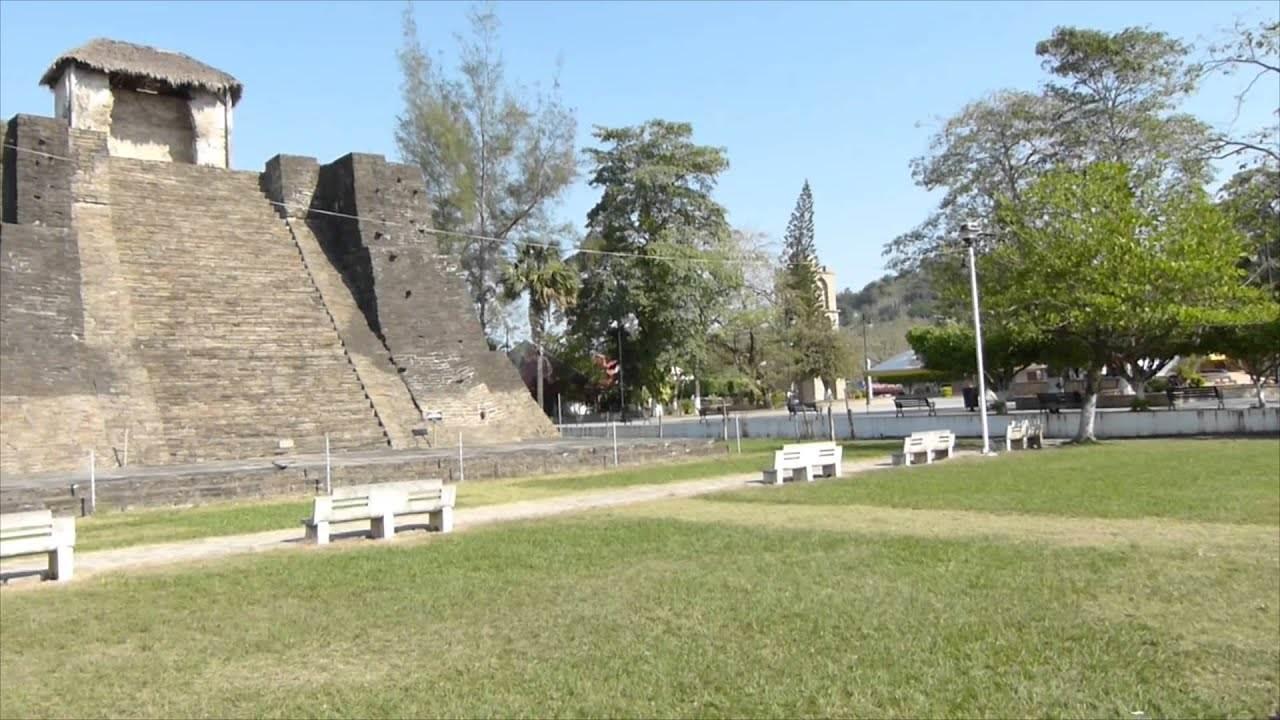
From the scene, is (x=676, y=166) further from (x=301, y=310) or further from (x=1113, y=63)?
(x=301, y=310)

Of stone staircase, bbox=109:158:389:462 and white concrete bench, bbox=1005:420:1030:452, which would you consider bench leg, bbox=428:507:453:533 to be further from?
white concrete bench, bbox=1005:420:1030:452

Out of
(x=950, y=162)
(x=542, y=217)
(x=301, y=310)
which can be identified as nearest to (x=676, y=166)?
(x=542, y=217)

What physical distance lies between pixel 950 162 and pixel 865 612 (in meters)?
27.3

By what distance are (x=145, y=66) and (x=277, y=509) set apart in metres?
20.8

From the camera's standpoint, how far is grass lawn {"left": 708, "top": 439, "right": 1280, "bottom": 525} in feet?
30.4

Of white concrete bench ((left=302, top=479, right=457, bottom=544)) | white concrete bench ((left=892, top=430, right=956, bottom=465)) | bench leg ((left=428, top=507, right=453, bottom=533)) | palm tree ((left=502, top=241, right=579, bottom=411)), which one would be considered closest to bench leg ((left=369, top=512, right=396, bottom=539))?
white concrete bench ((left=302, top=479, right=457, bottom=544))

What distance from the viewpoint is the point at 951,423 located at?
23.7m

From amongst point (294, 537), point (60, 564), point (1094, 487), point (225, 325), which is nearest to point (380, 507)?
point (294, 537)

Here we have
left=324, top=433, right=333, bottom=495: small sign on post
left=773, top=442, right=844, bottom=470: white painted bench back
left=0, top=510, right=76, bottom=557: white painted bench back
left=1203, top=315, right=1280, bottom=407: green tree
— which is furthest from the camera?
left=1203, top=315, right=1280, bottom=407: green tree

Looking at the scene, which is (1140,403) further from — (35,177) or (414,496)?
(35,177)

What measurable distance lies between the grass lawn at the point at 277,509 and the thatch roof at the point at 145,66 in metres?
19.3

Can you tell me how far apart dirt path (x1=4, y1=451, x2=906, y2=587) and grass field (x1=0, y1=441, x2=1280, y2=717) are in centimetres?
60

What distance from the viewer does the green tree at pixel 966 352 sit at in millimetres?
29005

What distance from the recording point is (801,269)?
53906mm
